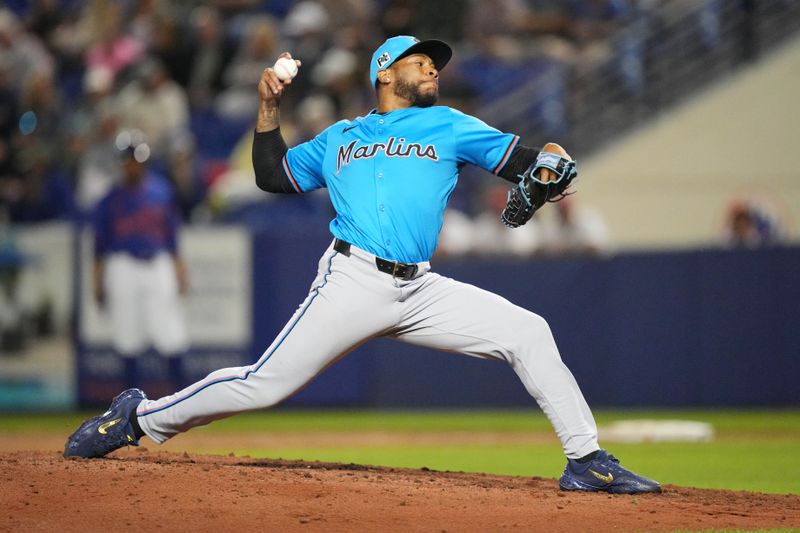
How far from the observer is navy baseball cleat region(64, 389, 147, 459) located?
19.2ft

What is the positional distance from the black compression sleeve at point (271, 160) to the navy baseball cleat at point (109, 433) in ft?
4.06

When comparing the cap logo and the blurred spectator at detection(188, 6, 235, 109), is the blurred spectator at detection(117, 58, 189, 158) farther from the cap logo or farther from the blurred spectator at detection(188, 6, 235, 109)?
the cap logo

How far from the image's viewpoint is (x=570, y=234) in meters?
13.2

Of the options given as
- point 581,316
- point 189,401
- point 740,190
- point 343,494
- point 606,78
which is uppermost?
point 606,78

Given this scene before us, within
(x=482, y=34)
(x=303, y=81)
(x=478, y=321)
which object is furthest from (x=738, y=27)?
(x=478, y=321)

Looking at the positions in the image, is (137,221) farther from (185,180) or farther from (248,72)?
(248,72)

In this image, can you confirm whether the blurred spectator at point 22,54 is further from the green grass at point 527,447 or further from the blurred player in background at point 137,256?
the green grass at point 527,447

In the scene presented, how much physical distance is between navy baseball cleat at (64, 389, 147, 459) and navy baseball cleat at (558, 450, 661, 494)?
2104 mm

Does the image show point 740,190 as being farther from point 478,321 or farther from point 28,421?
point 478,321

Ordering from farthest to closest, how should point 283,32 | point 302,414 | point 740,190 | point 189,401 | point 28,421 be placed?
point 283,32 < point 740,190 < point 302,414 < point 28,421 < point 189,401

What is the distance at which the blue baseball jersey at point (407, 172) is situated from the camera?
5.46 metres

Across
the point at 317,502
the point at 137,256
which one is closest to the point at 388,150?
the point at 317,502

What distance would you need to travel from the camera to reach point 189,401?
18.6 feet

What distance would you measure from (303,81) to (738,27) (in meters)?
5.40
